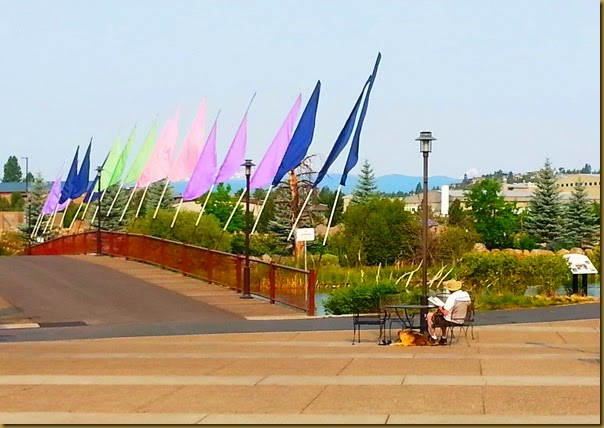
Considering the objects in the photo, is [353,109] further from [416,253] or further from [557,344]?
[416,253]

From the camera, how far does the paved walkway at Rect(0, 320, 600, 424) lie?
961 centimetres

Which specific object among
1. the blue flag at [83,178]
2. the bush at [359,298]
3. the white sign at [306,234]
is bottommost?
the bush at [359,298]

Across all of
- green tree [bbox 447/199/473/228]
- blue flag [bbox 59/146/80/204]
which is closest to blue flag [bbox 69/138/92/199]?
blue flag [bbox 59/146/80/204]

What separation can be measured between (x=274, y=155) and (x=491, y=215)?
53835 mm

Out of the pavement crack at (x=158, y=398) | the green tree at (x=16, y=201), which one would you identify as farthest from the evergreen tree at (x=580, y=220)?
the green tree at (x=16, y=201)

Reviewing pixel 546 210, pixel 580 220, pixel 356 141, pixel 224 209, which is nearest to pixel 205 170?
pixel 356 141

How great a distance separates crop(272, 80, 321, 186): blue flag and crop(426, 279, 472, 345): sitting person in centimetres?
1761

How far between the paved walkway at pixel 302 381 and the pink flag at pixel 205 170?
73.9 ft

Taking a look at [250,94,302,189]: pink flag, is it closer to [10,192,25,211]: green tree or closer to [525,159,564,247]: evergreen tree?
[525,159,564,247]: evergreen tree

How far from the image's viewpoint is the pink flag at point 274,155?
119ft

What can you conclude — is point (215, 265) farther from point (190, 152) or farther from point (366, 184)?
point (366, 184)

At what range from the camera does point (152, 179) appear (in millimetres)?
43875

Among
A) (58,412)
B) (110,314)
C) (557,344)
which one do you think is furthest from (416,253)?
(58,412)

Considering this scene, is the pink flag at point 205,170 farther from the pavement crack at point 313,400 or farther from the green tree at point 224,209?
the green tree at point 224,209
